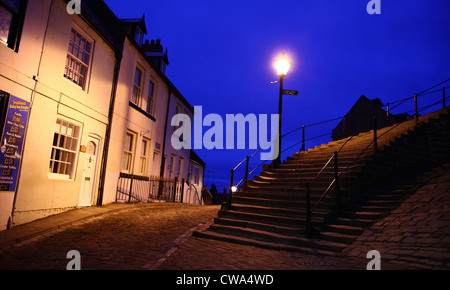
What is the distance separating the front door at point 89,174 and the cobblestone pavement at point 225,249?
2589 millimetres

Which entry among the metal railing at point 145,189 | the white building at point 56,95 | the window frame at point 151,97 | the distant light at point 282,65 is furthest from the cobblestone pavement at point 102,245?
the window frame at point 151,97

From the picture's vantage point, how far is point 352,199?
8.05m

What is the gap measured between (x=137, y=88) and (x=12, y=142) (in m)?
7.41

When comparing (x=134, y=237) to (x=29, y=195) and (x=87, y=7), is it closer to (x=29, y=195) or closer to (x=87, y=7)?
(x=29, y=195)

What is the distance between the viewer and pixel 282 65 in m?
11.5

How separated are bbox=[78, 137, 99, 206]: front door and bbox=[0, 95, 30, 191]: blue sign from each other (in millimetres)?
2975

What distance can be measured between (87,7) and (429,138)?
1386cm

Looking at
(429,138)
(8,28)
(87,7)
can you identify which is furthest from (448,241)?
(87,7)

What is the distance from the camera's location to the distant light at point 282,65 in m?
11.5

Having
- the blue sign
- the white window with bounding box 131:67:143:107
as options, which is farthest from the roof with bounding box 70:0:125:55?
the blue sign

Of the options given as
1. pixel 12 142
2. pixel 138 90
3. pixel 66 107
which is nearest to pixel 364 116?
pixel 138 90

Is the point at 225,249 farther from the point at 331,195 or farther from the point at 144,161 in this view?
the point at 144,161

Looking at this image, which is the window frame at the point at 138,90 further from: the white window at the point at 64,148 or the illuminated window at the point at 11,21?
the illuminated window at the point at 11,21

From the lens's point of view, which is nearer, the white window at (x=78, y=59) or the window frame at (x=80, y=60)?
the window frame at (x=80, y=60)
